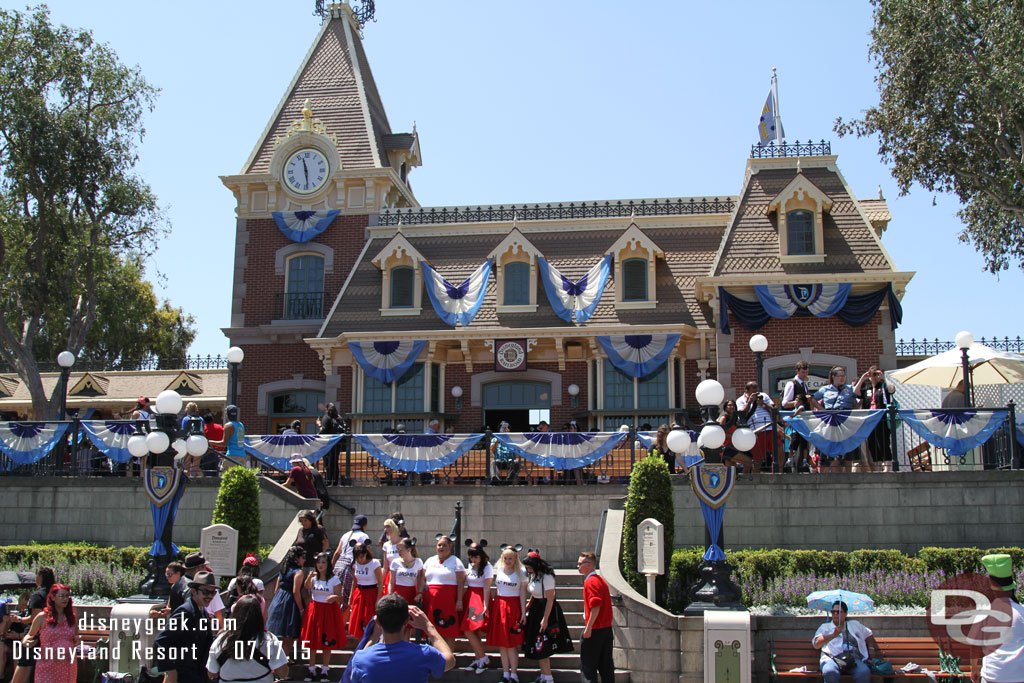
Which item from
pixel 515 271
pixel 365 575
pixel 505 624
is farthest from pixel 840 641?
pixel 515 271

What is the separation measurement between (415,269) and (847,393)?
12.6 metres

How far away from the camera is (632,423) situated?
23391 mm

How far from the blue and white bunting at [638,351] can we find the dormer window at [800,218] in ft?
11.4

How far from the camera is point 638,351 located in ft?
76.4

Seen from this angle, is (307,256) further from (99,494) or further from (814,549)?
(814,549)

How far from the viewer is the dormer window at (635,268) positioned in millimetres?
24531

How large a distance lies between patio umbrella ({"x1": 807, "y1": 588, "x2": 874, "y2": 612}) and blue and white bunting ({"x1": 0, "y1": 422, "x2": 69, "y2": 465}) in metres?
14.0

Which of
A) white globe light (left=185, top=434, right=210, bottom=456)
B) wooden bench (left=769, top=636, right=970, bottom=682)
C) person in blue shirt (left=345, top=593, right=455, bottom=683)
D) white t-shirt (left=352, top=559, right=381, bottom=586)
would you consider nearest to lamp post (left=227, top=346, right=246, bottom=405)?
white globe light (left=185, top=434, right=210, bottom=456)

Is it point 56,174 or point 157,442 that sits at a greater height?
point 56,174

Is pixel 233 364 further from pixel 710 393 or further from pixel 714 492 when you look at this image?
pixel 714 492

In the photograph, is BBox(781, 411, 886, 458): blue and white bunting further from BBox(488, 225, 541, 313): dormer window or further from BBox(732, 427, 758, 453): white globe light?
BBox(488, 225, 541, 313): dormer window

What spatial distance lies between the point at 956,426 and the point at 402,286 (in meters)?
14.6

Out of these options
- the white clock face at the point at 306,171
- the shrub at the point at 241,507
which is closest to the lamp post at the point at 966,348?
the shrub at the point at 241,507

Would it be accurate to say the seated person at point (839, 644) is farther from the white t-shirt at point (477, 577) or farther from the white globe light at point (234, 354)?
the white globe light at point (234, 354)
